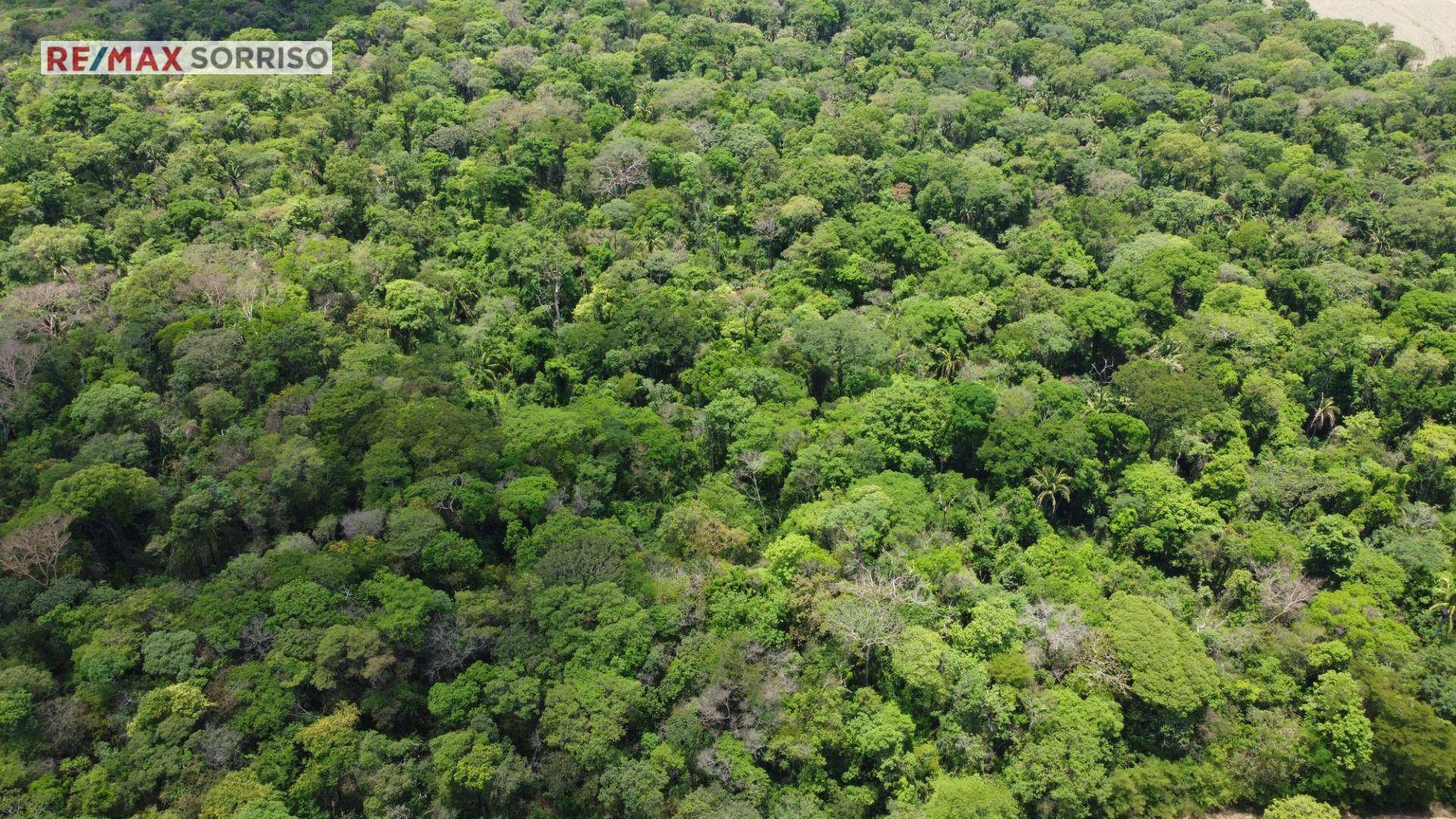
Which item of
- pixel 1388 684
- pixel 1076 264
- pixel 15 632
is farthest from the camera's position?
pixel 1076 264

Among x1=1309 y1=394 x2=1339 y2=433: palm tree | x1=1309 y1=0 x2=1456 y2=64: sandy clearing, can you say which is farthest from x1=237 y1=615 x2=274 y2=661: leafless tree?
x1=1309 y1=0 x2=1456 y2=64: sandy clearing

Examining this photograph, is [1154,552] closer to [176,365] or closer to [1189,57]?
[176,365]

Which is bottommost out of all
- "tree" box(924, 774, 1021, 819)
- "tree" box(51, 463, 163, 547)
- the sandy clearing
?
"tree" box(924, 774, 1021, 819)

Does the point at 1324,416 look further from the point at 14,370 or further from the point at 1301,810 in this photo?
the point at 14,370

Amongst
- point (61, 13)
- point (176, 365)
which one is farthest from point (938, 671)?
point (61, 13)

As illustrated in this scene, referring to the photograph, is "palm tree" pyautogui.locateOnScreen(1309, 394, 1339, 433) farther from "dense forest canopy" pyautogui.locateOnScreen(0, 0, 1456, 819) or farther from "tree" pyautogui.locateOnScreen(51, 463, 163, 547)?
"tree" pyautogui.locateOnScreen(51, 463, 163, 547)
